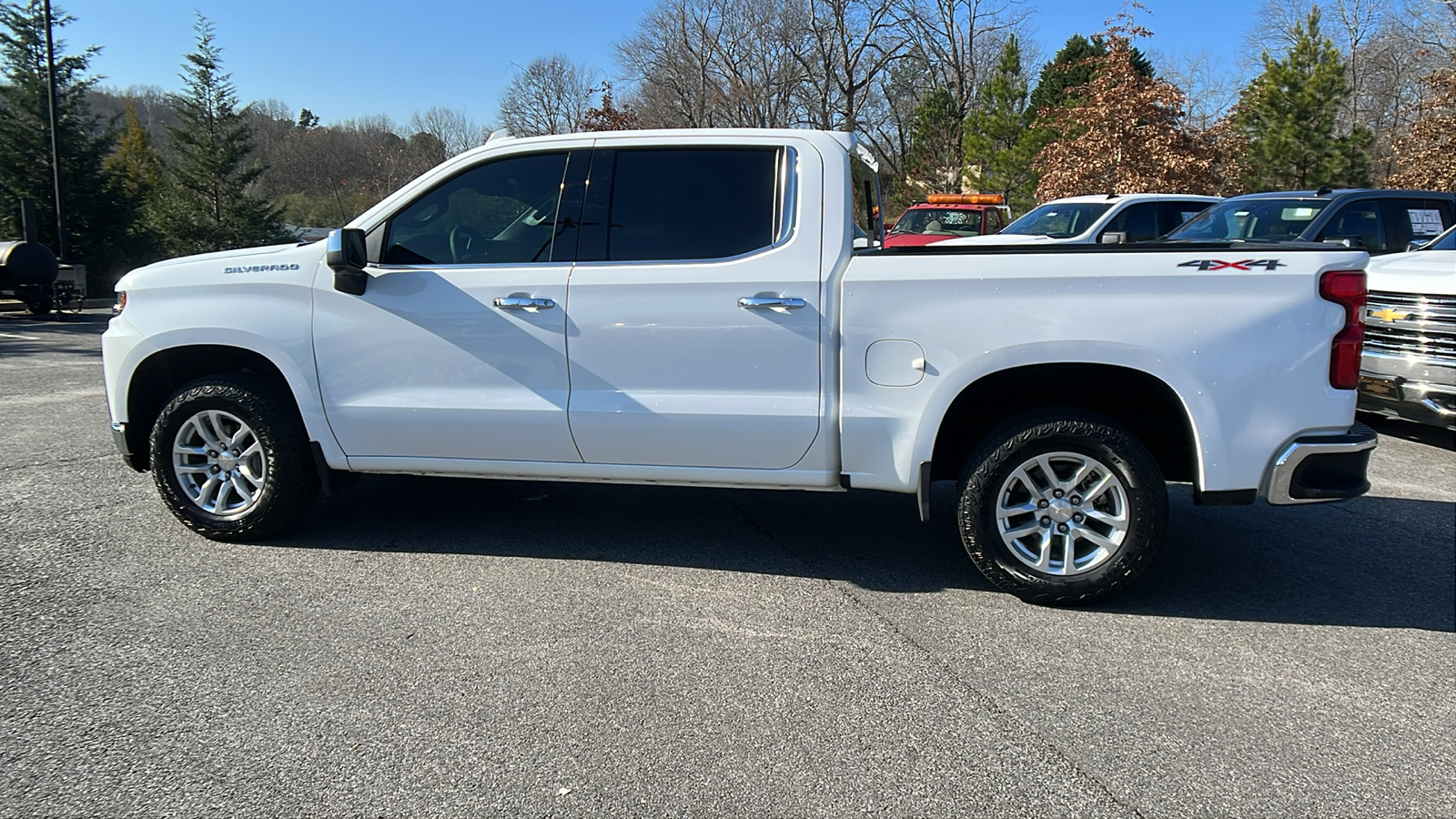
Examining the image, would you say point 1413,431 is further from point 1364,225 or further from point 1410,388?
point 1364,225

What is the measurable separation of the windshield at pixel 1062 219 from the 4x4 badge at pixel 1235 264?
9.67m

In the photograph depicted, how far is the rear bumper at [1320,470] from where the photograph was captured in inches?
149

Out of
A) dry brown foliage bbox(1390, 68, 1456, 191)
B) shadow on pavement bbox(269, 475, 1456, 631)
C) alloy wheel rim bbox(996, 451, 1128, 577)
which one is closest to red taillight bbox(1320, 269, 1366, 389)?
alloy wheel rim bbox(996, 451, 1128, 577)

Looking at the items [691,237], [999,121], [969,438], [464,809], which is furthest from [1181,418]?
[999,121]

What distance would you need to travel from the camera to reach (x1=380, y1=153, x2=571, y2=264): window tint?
4.51 meters

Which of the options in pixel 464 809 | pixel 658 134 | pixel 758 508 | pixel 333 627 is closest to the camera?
pixel 464 809

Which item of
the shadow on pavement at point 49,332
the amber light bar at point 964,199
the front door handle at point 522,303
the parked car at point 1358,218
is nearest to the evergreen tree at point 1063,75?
the amber light bar at point 964,199

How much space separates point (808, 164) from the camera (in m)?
4.30

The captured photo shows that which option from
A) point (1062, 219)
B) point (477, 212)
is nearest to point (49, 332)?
point (477, 212)

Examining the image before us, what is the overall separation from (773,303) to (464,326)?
1430 millimetres

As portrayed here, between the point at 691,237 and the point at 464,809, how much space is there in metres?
2.55

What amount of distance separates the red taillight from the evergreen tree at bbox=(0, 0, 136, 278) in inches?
931

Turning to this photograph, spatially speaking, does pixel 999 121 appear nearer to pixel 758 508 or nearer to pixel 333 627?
pixel 758 508

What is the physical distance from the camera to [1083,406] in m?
4.30
